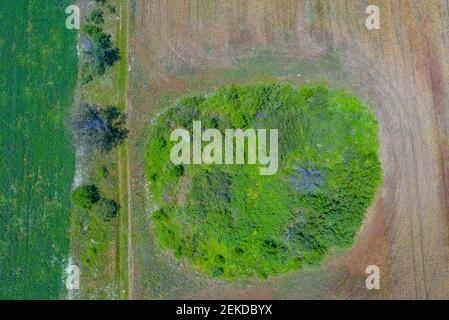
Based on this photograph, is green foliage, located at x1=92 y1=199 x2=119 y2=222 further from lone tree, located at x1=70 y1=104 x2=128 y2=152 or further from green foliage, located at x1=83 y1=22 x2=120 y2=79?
green foliage, located at x1=83 y1=22 x2=120 y2=79

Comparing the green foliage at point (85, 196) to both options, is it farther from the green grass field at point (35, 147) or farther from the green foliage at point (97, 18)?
the green foliage at point (97, 18)

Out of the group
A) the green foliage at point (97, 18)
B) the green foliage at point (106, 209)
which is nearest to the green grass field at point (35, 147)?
the green foliage at point (97, 18)

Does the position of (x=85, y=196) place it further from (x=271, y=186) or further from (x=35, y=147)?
(x=271, y=186)

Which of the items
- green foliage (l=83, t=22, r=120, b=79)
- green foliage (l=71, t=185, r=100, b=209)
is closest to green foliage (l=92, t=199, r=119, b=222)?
green foliage (l=71, t=185, r=100, b=209)

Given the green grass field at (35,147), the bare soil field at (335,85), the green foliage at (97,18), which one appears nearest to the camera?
the bare soil field at (335,85)

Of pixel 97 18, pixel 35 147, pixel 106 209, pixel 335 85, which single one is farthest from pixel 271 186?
pixel 97 18

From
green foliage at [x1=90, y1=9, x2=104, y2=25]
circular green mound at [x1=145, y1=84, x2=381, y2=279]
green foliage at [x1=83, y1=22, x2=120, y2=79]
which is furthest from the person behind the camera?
green foliage at [x1=90, y1=9, x2=104, y2=25]
